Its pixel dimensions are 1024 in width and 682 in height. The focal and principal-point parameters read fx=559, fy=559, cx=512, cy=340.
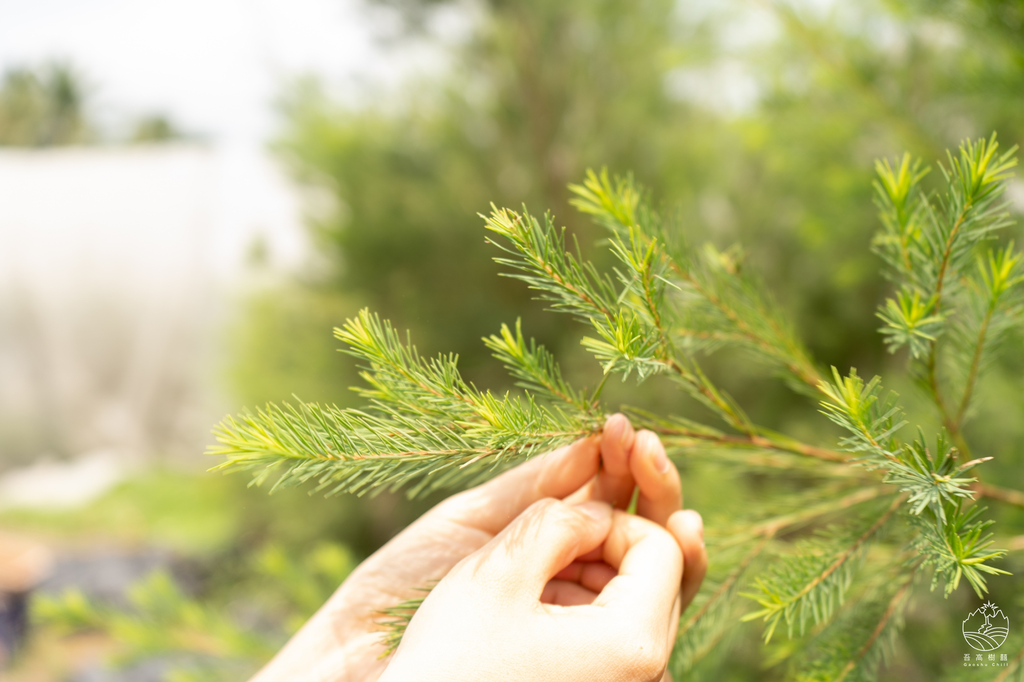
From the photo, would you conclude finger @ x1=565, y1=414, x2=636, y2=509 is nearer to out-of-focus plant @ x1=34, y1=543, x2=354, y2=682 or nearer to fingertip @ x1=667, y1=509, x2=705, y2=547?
fingertip @ x1=667, y1=509, x2=705, y2=547

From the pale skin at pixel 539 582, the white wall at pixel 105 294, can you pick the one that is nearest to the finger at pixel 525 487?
the pale skin at pixel 539 582

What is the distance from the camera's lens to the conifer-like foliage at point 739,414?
0.25m

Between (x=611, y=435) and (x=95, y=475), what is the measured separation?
4065mm

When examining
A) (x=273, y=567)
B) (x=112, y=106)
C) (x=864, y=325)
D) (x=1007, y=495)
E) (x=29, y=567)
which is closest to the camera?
(x=1007, y=495)

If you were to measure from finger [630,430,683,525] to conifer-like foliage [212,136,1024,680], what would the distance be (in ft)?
0.09

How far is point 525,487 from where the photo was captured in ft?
1.25

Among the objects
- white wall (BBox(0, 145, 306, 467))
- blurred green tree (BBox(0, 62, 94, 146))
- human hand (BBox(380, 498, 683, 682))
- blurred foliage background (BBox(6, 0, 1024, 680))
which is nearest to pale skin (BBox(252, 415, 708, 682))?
human hand (BBox(380, 498, 683, 682))

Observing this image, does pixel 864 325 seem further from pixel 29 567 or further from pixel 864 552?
pixel 29 567

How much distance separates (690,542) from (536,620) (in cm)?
11

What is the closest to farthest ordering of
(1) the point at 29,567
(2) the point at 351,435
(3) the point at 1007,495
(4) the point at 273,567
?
1. (2) the point at 351,435
2. (3) the point at 1007,495
3. (4) the point at 273,567
4. (1) the point at 29,567

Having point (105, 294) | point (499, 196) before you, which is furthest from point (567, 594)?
point (105, 294)

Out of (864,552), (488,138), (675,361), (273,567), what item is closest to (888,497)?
(864,552)

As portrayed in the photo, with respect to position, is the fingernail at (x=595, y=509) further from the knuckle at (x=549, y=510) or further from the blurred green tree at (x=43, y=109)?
the blurred green tree at (x=43, y=109)

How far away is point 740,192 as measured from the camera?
5.09ft
